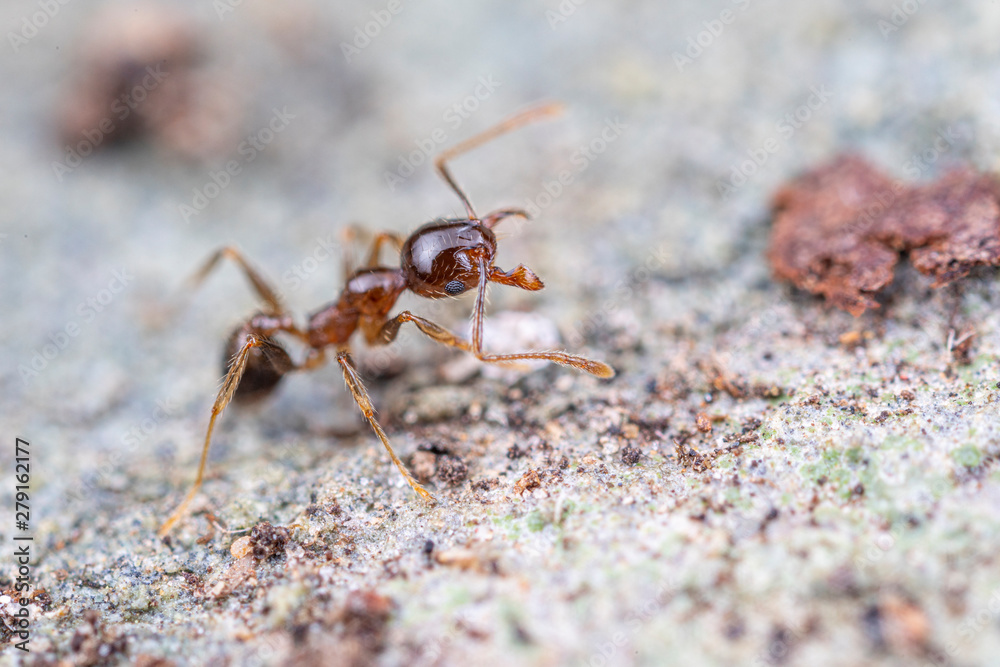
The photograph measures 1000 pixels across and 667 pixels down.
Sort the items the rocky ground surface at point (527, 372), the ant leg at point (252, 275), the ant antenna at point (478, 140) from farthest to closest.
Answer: the ant leg at point (252, 275) → the ant antenna at point (478, 140) → the rocky ground surface at point (527, 372)

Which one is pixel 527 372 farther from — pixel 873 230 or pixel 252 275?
pixel 873 230

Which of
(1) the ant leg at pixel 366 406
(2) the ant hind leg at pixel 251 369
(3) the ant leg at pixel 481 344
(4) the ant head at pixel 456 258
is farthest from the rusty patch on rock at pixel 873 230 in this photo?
(2) the ant hind leg at pixel 251 369

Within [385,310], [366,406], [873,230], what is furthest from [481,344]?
[873,230]

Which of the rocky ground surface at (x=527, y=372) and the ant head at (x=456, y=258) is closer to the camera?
the rocky ground surface at (x=527, y=372)

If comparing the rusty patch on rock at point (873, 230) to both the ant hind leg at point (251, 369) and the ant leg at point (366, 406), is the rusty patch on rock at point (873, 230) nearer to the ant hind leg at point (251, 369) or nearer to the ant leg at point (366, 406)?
the ant leg at point (366, 406)

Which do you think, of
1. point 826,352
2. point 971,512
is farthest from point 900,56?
point 971,512

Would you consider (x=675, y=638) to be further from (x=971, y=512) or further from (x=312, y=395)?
(x=312, y=395)
